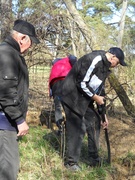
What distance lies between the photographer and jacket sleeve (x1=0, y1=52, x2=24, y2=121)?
2303mm

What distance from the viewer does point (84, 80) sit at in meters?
3.32

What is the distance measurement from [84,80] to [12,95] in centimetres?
123

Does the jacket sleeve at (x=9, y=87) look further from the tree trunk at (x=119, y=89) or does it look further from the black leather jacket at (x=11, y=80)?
the tree trunk at (x=119, y=89)

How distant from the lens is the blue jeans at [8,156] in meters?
2.41

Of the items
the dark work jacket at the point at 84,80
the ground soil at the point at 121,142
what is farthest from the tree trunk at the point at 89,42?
the dark work jacket at the point at 84,80

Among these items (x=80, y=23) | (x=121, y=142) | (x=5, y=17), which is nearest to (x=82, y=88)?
(x=121, y=142)

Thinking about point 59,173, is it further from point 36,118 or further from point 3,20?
point 3,20

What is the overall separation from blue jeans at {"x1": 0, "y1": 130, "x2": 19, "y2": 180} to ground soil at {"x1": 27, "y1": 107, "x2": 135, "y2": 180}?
5.74 feet

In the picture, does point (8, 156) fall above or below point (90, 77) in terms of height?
below

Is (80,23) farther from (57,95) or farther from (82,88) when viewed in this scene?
(82,88)

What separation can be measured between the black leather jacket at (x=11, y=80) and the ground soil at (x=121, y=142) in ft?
6.64

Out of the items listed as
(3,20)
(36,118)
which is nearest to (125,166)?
(36,118)

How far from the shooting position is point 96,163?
3.96m

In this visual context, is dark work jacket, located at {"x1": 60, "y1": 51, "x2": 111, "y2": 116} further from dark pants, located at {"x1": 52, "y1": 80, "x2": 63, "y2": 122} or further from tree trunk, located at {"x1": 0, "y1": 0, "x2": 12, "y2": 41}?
tree trunk, located at {"x1": 0, "y1": 0, "x2": 12, "y2": 41}
